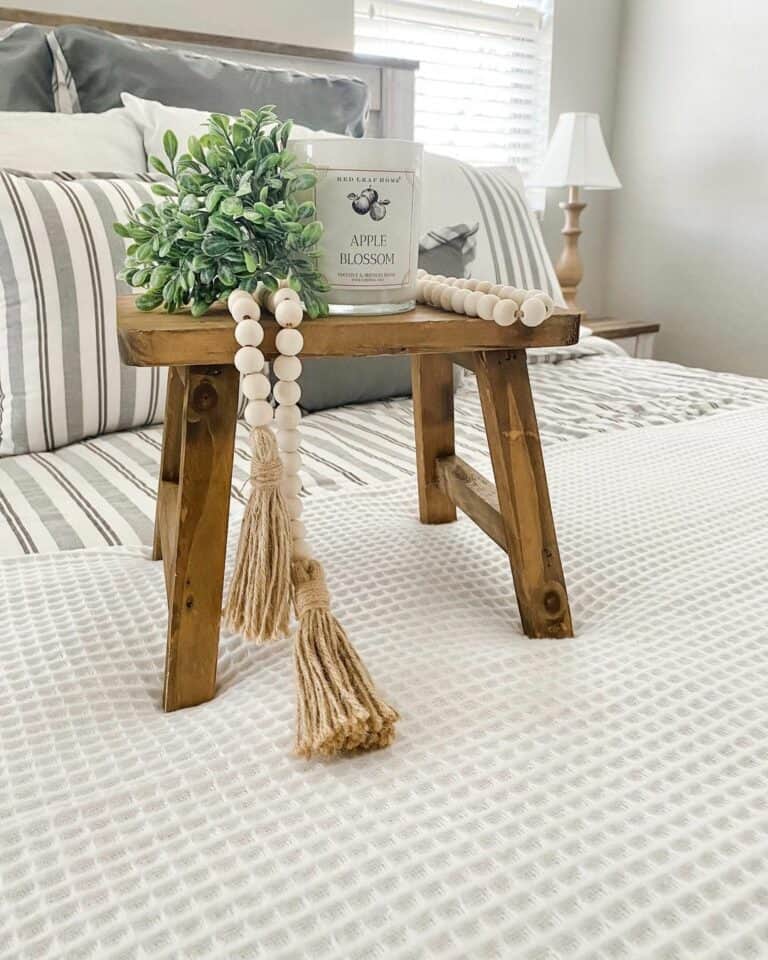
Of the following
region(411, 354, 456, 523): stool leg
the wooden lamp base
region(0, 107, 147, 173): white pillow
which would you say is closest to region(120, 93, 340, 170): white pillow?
region(0, 107, 147, 173): white pillow

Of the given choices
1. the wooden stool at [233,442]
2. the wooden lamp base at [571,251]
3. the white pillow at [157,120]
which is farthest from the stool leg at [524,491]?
the wooden lamp base at [571,251]

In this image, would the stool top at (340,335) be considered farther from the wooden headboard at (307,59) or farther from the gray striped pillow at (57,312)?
the wooden headboard at (307,59)

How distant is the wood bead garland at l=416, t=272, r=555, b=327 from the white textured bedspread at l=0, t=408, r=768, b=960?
255 millimetres

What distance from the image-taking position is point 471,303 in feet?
2.23

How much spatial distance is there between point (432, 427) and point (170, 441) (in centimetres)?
29

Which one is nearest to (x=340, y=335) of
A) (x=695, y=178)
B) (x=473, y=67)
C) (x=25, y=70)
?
(x=25, y=70)

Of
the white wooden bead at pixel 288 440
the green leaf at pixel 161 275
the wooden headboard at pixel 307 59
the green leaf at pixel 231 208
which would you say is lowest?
the white wooden bead at pixel 288 440

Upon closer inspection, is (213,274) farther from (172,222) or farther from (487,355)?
(487,355)

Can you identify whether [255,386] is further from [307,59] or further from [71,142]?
[307,59]

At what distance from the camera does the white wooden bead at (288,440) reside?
621 millimetres

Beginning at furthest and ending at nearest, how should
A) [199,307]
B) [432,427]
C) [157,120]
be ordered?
1. [157,120]
2. [432,427]
3. [199,307]

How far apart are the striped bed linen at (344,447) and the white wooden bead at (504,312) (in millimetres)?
425

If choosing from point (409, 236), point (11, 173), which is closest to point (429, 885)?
point (409, 236)

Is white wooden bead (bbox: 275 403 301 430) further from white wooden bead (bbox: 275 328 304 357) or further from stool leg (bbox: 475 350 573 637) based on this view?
stool leg (bbox: 475 350 573 637)
